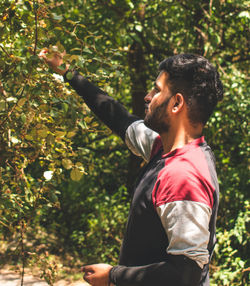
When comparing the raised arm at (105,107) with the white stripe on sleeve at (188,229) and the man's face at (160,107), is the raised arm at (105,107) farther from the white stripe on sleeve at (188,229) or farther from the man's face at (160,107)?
the white stripe on sleeve at (188,229)

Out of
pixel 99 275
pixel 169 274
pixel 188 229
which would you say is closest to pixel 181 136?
pixel 188 229

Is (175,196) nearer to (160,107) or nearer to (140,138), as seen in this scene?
(160,107)

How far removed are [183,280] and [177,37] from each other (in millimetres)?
5115

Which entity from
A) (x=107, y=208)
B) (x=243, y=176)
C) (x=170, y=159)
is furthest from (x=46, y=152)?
(x=107, y=208)

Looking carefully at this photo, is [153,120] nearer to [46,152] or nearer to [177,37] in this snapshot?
[46,152]

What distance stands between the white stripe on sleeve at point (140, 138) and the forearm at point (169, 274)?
0.72 metres

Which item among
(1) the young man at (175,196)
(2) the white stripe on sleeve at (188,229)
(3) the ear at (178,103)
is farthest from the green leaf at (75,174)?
(2) the white stripe on sleeve at (188,229)

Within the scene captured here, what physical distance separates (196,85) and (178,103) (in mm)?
110

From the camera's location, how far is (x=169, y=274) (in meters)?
1.38

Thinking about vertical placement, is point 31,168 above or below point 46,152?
below

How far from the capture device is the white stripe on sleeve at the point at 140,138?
80.4 inches

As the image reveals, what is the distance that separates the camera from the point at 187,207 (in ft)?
4.48

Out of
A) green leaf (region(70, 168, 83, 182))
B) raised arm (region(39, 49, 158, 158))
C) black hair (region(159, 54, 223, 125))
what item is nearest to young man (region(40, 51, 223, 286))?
black hair (region(159, 54, 223, 125))

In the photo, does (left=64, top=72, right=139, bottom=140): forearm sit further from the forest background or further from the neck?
the forest background
